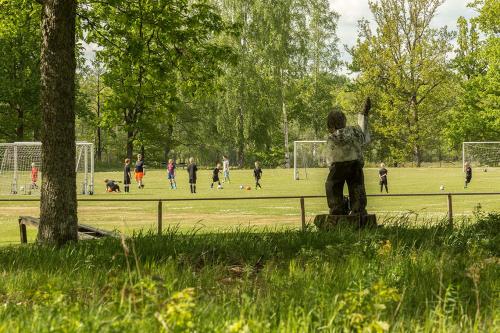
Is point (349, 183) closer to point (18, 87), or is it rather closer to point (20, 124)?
point (18, 87)

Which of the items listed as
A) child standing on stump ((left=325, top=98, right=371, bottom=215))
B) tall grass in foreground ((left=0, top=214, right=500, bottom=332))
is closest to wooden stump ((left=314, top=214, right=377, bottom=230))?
child standing on stump ((left=325, top=98, right=371, bottom=215))

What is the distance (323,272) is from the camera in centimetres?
623

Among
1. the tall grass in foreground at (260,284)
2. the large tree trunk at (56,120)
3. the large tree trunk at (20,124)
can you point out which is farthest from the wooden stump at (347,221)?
the large tree trunk at (20,124)

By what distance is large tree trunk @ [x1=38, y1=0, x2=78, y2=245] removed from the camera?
9586 mm

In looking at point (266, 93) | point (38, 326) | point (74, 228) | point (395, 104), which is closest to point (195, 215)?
point (74, 228)

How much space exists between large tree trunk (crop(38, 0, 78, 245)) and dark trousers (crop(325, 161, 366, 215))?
380cm

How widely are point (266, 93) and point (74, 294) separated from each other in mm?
59821

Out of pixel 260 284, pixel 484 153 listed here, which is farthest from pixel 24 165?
pixel 260 284

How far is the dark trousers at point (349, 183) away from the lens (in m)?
10.2

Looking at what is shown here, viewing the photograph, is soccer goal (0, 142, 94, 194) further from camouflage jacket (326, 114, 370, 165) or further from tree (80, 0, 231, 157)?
camouflage jacket (326, 114, 370, 165)

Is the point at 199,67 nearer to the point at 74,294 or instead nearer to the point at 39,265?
the point at 39,265

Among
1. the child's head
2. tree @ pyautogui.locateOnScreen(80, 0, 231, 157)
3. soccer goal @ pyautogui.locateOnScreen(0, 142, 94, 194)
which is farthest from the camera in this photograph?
soccer goal @ pyautogui.locateOnScreen(0, 142, 94, 194)

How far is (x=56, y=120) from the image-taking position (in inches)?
378

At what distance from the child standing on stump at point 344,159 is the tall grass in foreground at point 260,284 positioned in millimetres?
721
